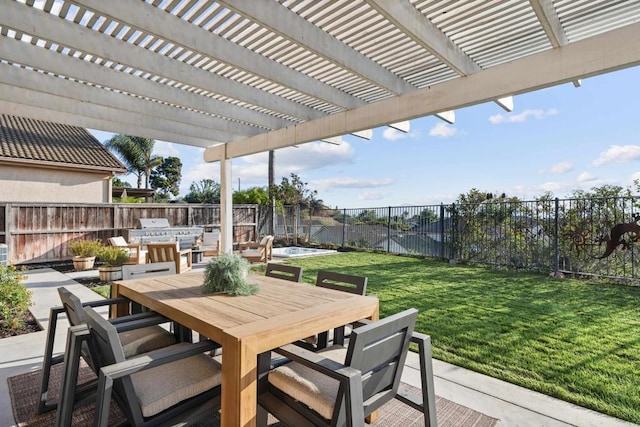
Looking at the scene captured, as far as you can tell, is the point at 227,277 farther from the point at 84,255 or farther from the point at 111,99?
the point at 84,255

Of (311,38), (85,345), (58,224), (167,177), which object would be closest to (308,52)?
(311,38)

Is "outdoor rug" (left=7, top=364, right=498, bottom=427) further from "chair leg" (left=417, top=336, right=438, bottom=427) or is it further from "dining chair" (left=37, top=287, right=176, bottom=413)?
"chair leg" (left=417, top=336, right=438, bottom=427)

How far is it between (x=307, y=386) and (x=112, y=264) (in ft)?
22.0

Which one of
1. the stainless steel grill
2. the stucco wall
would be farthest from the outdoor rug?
the stucco wall

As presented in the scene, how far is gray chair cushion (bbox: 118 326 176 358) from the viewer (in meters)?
2.30

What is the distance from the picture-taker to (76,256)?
8172 millimetres

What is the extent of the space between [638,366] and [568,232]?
16.2ft

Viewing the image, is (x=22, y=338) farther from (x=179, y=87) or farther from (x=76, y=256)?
(x=76, y=256)

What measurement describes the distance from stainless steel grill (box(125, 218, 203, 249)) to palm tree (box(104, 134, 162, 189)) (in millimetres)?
17639

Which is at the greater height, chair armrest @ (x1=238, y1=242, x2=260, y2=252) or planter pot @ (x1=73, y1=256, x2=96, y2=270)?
chair armrest @ (x1=238, y1=242, x2=260, y2=252)

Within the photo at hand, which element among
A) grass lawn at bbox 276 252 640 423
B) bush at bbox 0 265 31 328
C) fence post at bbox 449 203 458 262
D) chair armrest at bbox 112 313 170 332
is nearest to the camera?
chair armrest at bbox 112 313 170 332

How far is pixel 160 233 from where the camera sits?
10.5 meters

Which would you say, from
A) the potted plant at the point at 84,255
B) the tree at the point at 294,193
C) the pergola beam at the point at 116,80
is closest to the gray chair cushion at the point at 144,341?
the pergola beam at the point at 116,80

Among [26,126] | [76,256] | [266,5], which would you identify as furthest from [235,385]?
[26,126]
